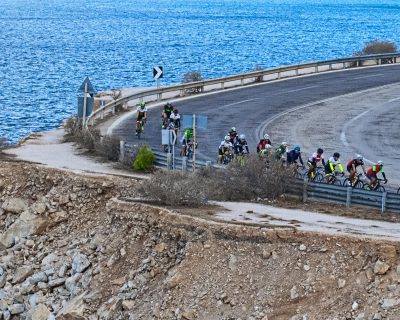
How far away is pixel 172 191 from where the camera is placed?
974 inches

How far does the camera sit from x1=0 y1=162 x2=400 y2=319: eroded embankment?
19953mm

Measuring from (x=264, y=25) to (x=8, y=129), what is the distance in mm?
135629

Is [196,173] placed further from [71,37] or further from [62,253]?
[71,37]

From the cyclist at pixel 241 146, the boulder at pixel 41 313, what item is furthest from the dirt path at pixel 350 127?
the boulder at pixel 41 313

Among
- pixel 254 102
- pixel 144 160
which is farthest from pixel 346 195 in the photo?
pixel 254 102

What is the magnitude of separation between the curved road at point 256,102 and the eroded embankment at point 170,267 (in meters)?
8.35

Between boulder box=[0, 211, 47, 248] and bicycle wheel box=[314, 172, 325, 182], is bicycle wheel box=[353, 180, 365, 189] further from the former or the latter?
boulder box=[0, 211, 47, 248]

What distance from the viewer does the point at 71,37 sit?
137375mm

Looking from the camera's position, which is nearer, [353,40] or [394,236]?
[394,236]

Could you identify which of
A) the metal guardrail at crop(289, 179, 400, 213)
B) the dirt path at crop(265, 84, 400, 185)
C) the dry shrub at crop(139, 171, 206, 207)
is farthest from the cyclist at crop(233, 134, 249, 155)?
the dry shrub at crop(139, 171, 206, 207)

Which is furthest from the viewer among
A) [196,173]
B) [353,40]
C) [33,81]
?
[353,40]

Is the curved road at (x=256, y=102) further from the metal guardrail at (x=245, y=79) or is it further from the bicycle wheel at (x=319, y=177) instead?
the bicycle wheel at (x=319, y=177)

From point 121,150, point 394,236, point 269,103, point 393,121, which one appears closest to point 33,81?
point 269,103

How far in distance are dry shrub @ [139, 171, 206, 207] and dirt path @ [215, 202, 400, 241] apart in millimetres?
768
